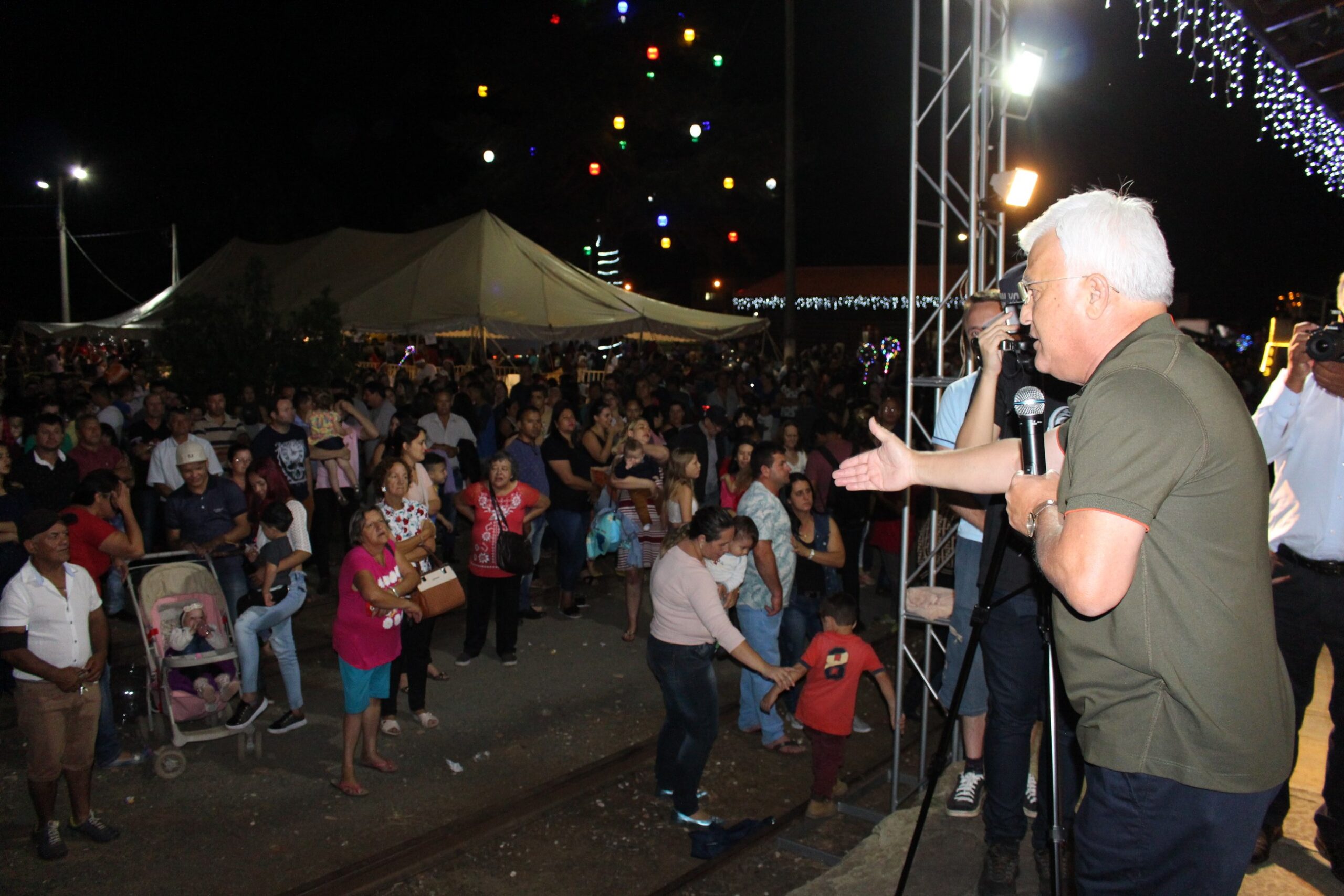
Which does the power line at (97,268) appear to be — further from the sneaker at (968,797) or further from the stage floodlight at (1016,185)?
the sneaker at (968,797)

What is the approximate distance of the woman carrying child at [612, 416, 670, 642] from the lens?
843 cm

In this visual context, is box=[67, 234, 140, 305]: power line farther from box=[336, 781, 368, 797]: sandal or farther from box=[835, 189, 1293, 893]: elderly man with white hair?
box=[835, 189, 1293, 893]: elderly man with white hair

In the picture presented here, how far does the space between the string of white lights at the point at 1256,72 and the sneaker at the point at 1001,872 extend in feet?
17.1

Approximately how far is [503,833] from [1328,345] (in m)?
4.61

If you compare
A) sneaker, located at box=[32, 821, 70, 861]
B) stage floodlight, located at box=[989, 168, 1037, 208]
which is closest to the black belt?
stage floodlight, located at box=[989, 168, 1037, 208]

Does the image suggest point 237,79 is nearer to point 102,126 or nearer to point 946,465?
point 102,126

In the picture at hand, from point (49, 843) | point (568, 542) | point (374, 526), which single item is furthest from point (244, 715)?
point (568, 542)

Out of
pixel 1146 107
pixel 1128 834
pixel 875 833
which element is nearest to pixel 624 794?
pixel 875 833

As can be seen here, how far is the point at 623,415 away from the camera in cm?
1271

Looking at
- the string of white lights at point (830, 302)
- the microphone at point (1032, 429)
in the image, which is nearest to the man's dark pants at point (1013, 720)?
the microphone at point (1032, 429)

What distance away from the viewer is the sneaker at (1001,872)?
3.44m

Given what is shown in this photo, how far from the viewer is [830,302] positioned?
114 ft

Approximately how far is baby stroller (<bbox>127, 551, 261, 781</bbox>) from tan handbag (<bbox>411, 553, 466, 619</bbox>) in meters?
1.23

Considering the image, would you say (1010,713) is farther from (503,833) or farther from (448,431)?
(448,431)
